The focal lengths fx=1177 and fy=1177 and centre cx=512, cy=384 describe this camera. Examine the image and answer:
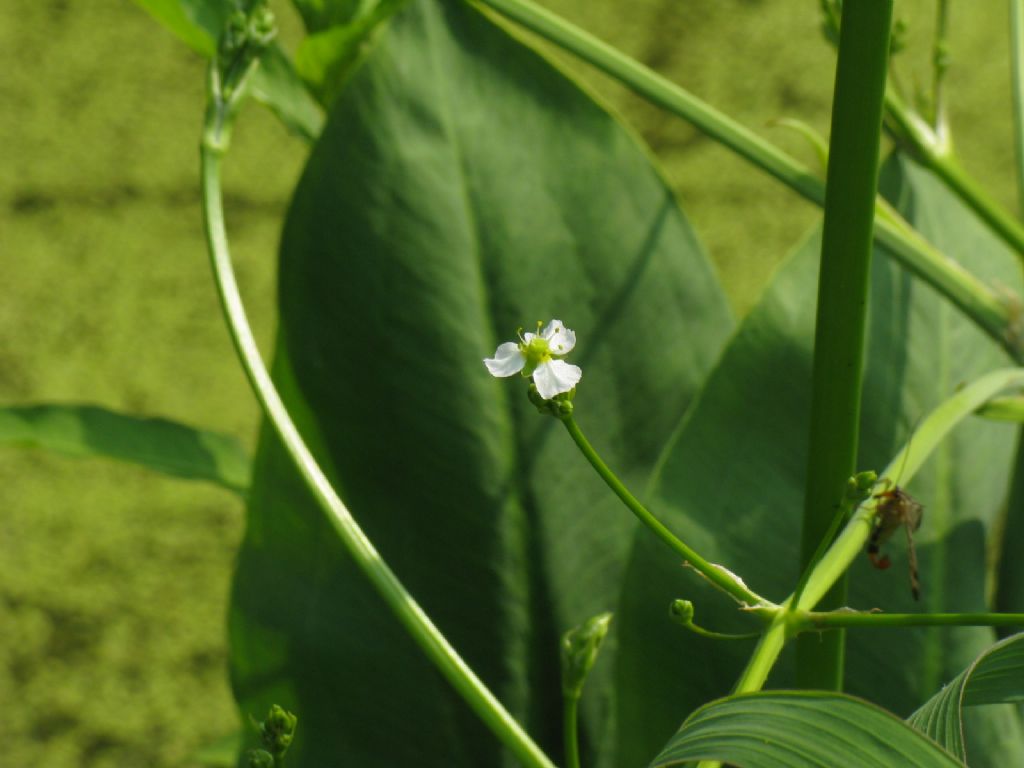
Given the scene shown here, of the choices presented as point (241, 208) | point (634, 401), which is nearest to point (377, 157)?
point (634, 401)

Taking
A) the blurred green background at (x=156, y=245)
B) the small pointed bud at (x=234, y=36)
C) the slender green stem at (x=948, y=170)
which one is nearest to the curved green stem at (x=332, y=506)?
the small pointed bud at (x=234, y=36)

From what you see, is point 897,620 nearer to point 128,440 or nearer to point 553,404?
point 553,404

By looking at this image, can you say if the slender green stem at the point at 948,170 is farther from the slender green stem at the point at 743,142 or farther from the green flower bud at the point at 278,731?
the green flower bud at the point at 278,731

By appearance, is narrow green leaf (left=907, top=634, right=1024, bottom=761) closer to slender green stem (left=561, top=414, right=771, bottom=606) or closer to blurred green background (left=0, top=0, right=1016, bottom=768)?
slender green stem (left=561, top=414, right=771, bottom=606)

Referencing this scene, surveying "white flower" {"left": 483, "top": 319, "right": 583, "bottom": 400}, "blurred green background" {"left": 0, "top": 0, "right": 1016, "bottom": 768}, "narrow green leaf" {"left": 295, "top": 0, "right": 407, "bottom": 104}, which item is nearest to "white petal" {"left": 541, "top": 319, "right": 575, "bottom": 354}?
"white flower" {"left": 483, "top": 319, "right": 583, "bottom": 400}

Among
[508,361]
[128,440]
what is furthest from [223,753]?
[508,361]
